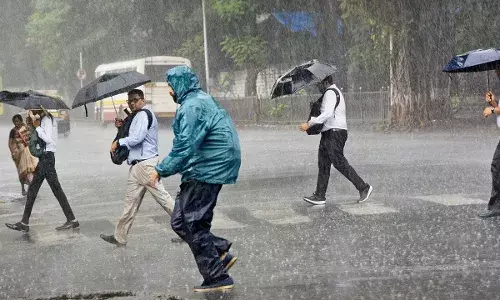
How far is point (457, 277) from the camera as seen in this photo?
683 centimetres

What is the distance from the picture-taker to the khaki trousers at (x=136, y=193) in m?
8.89

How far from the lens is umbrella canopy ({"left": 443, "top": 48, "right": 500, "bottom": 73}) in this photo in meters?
9.59

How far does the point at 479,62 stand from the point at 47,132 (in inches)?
188

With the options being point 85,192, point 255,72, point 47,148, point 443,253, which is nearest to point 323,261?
point 443,253

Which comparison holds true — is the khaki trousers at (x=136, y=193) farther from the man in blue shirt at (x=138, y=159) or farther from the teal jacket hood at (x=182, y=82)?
the teal jacket hood at (x=182, y=82)

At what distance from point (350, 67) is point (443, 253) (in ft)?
101

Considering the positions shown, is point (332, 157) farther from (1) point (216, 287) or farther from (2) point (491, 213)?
(1) point (216, 287)

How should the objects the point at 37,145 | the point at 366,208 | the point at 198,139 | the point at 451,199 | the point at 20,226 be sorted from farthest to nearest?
the point at 451,199, the point at 366,208, the point at 20,226, the point at 37,145, the point at 198,139

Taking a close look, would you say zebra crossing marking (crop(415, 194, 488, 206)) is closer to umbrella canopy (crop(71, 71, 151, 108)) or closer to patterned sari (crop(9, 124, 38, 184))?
umbrella canopy (crop(71, 71, 151, 108))

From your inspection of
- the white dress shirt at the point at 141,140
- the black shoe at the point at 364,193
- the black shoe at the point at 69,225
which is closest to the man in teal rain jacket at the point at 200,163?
the white dress shirt at the point at 141,140

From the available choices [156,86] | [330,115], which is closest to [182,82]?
[330,115]

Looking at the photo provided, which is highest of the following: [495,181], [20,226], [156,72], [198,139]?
[156,72]

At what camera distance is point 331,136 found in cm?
1134

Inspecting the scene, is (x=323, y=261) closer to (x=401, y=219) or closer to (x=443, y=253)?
(x=443, y=253)
